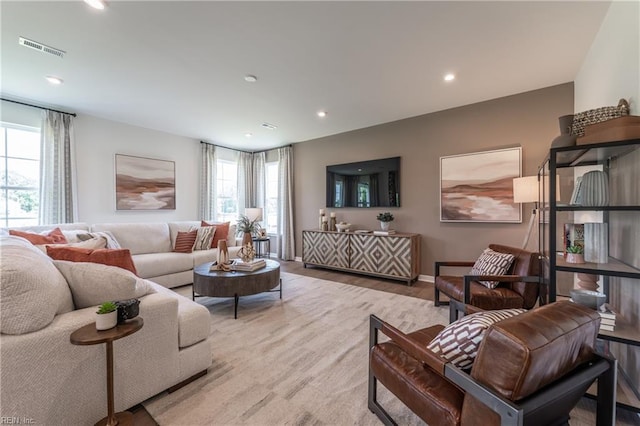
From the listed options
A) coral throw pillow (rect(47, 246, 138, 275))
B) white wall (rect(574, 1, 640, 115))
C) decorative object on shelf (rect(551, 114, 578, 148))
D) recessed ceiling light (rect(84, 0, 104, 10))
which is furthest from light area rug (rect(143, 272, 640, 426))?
recessed ceiling light (rect(84, 0, 104, 10))

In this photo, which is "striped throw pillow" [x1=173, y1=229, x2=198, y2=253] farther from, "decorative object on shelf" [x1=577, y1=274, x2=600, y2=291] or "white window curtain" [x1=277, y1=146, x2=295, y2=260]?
"decorative object on shelf" [x1=577, y1=274, x2=600, y2=291]

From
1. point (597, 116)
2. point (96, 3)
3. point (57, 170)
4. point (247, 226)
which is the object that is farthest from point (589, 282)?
point (57, 170)

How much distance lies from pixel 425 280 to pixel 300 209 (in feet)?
10.3

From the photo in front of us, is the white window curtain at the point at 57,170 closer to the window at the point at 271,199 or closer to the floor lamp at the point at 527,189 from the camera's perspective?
the window at the point at 271,199

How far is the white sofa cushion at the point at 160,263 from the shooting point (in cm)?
367

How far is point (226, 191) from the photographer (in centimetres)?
661

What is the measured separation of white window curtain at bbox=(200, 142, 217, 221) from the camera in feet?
19.4

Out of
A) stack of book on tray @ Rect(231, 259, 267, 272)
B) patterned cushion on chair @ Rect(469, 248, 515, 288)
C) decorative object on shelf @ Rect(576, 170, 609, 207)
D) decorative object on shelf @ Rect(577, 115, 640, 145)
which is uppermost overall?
decorative object on shelf @ Rect(577, 115, 640, 145)

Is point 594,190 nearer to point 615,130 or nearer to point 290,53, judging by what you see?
point 615,130

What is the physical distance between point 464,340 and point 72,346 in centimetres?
187

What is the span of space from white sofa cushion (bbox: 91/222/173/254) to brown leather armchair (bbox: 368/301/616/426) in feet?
14.5

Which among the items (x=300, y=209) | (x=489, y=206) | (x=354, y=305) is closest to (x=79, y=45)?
(x=354, y=305)

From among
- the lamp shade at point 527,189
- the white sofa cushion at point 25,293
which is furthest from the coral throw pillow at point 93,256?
the lamp shade at point 527,189

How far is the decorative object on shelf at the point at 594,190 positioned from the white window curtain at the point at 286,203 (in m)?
5.03
